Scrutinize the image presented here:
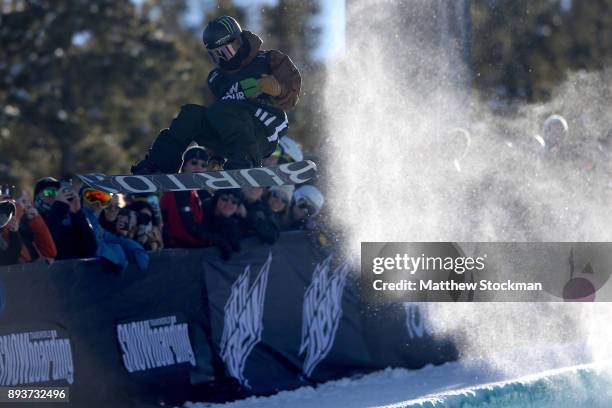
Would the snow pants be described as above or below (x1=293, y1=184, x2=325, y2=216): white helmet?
below

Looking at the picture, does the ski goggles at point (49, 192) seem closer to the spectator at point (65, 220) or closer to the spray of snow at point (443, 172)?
the spectator at point (65, 220)

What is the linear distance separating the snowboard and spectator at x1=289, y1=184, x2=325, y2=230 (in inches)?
92.9

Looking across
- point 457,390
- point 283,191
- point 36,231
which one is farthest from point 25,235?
point 457,390

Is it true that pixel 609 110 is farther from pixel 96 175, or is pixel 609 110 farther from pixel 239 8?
pixel 239 8

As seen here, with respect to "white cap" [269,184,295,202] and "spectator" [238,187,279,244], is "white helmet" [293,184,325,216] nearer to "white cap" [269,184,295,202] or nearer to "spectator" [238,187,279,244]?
Result: "white cap" [269,184,295,202]

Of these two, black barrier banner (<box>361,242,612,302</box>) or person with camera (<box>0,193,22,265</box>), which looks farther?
black barrier banner (<box>361,242,612,302</box>)

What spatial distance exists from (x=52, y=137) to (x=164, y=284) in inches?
605

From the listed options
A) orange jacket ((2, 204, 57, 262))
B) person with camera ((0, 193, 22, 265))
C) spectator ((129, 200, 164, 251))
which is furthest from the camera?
spectator ((129, 200, 164, 251))

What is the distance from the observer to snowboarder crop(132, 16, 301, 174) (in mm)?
7551

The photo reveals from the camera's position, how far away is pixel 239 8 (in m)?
29.3

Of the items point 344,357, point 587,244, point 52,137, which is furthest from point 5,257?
point 52,137

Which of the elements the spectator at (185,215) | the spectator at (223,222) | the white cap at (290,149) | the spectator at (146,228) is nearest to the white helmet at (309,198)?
the white cap at (290,149)

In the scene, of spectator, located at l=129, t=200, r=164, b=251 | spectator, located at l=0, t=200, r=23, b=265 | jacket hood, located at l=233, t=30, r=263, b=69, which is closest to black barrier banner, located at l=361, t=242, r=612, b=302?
spectator, located at l=129, t=200, r=164, b=251

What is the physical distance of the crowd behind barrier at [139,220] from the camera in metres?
7.68
